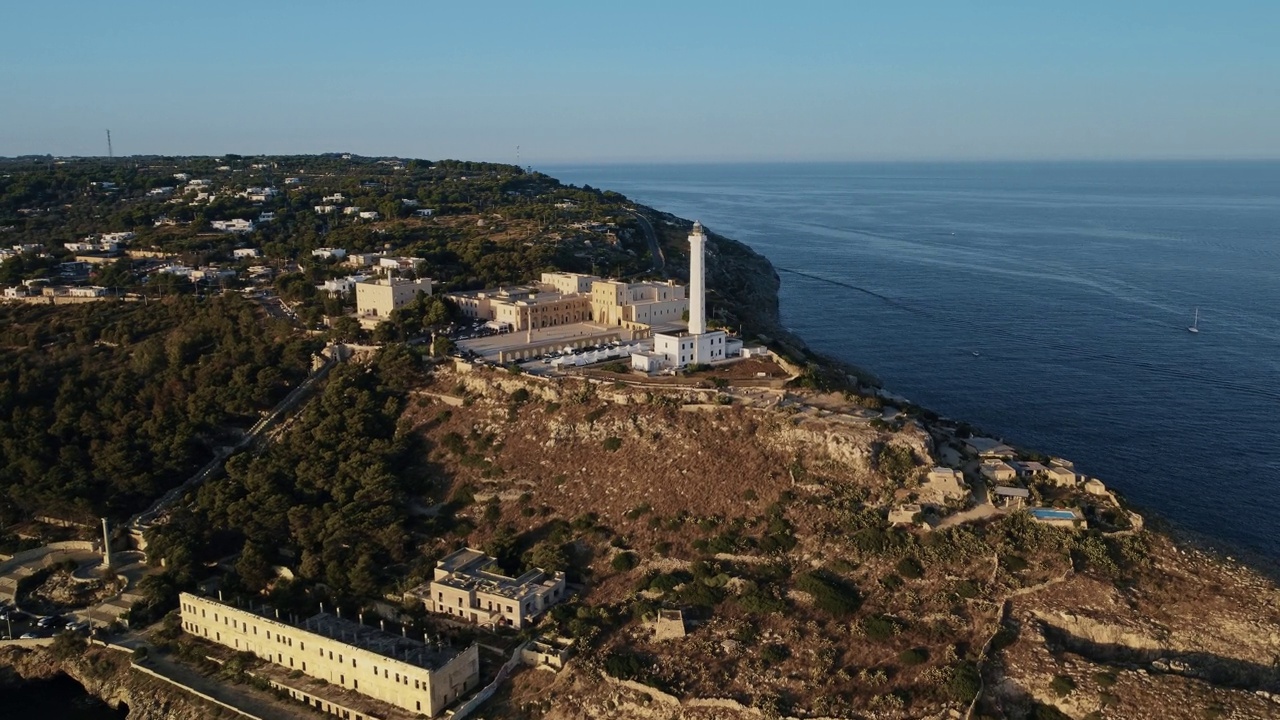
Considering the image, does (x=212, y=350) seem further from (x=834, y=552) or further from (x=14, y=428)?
(x=834, y=552)

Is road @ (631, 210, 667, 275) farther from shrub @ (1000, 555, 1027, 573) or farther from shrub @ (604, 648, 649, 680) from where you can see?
shrub @ (604, 648, 649, 680)

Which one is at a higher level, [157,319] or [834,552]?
[157,319]

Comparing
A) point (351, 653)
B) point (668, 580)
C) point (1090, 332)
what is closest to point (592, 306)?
point (668, 580)

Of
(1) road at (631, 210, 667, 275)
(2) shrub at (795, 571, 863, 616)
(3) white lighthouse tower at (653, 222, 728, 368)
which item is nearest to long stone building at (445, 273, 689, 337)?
(3) white lighthouse tower at (653, 222, 728, 368)

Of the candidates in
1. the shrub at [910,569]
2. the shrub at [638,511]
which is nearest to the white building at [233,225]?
the shrub at [638,511]

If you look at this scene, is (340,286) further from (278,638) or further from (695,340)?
(278,638)

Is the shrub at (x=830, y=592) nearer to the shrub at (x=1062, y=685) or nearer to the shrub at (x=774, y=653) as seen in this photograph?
the shrub at (x=774, y=653)

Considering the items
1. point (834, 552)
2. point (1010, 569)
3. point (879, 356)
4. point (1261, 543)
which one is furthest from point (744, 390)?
point (879, 356)
